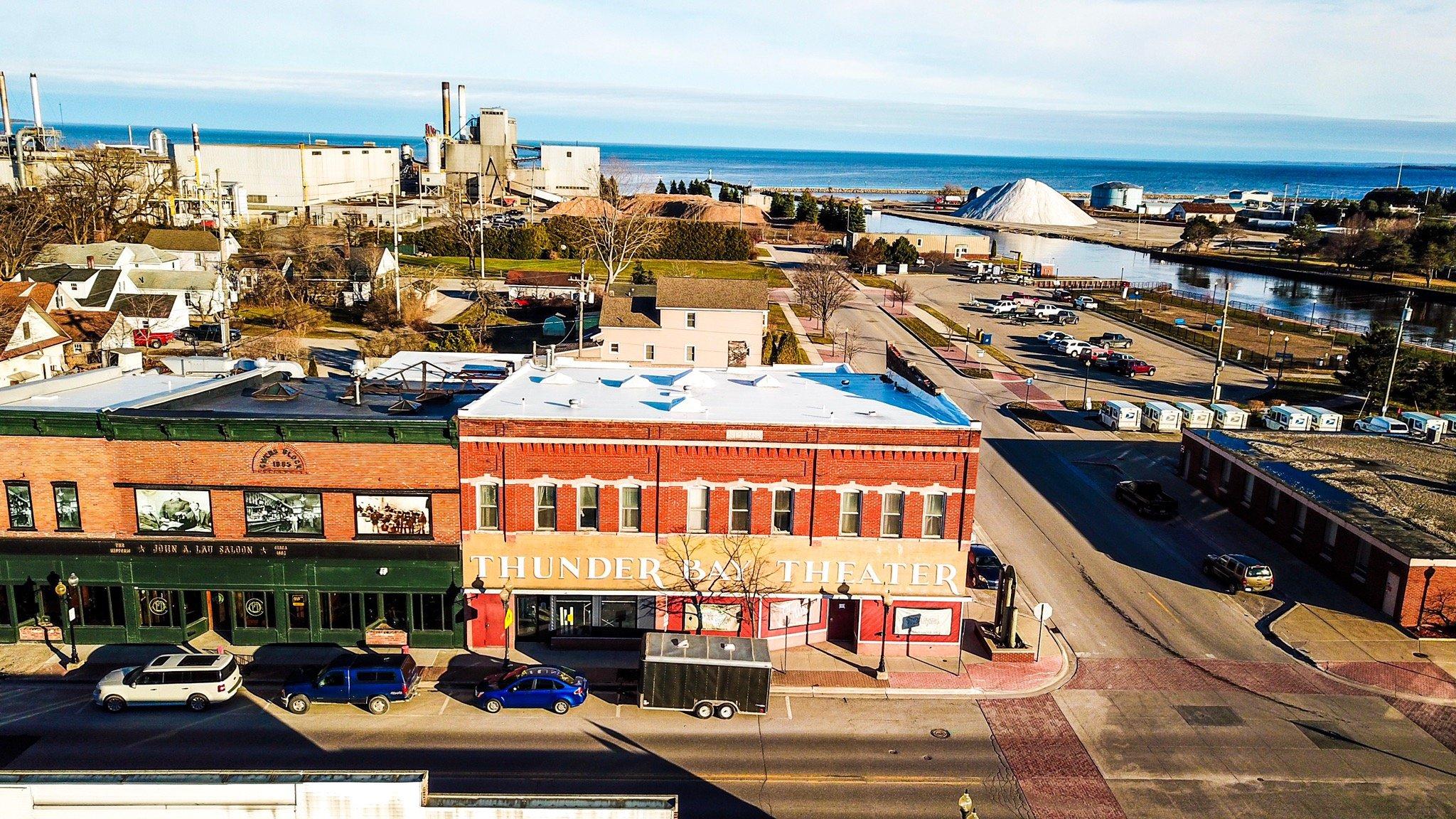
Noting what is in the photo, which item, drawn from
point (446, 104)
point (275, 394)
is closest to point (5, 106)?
point (446, 104)

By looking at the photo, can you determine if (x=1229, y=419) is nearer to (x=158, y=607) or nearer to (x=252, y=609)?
(x=252, y=609)

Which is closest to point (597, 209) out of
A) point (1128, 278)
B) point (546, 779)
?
point (1128, 278)

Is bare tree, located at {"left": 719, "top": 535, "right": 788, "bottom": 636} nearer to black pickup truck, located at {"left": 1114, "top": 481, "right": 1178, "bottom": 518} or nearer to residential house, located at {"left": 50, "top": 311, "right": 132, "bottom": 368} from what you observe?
black pickup truck, located at {"left": 1114, "top": 481, "right": 1178, "bottom": 518}

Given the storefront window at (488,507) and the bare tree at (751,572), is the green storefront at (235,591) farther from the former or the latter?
the bare tree at (751,572)

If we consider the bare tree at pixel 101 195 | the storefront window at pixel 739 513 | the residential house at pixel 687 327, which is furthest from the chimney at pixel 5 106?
the storefront window at pixel 739 513

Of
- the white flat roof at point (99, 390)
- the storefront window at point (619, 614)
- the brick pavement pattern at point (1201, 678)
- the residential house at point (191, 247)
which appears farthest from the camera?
the residential house at point (191, 247)

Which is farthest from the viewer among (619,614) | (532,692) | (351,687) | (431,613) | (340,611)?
(619,614)
